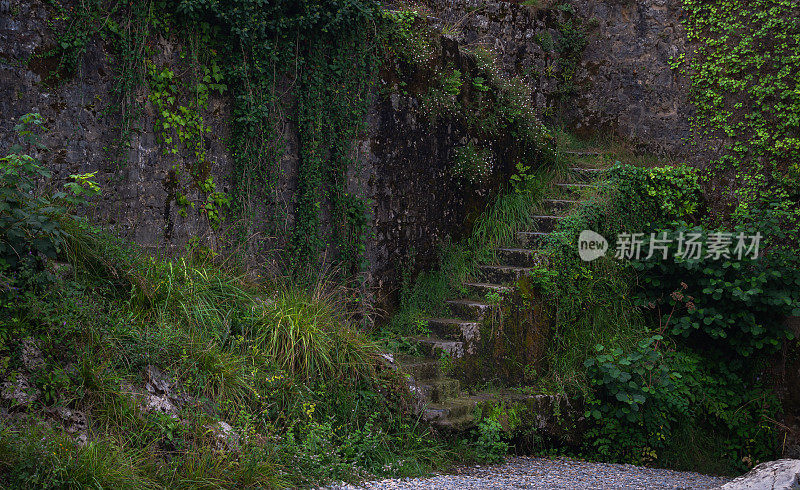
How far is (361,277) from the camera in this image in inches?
260

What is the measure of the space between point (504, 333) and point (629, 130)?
427cm

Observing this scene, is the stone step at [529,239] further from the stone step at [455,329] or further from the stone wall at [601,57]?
the stone wall at [601,57]

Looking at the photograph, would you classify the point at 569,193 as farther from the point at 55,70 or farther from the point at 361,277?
the point at 55,70

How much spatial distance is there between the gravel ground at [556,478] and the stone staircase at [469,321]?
55 centimetres

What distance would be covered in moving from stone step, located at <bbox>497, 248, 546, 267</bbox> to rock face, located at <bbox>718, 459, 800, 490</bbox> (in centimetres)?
310

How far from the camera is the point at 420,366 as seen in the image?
614 centimetres

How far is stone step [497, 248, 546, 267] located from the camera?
7.33 metres

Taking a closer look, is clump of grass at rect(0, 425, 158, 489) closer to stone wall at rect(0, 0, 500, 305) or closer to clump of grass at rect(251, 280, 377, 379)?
clump of grass at rect(251, 280, 377, 379)

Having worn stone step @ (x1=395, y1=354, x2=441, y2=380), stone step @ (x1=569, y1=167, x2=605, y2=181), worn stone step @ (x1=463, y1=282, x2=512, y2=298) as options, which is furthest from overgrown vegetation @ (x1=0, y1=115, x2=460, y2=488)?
stone step @ (x1=569, y1=167, x2=605, y2=181)

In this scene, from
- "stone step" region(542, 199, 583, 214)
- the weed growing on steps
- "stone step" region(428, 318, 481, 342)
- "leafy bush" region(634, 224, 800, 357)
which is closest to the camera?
"stone step" region(428, 318, 481, 342)

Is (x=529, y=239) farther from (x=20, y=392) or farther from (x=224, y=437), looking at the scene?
(x=20, y=392)

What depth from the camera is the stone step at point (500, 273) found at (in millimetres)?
7180

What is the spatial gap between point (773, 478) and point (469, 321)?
9.85 ft

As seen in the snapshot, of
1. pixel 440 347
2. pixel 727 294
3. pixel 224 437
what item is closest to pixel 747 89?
pixel 727 294
